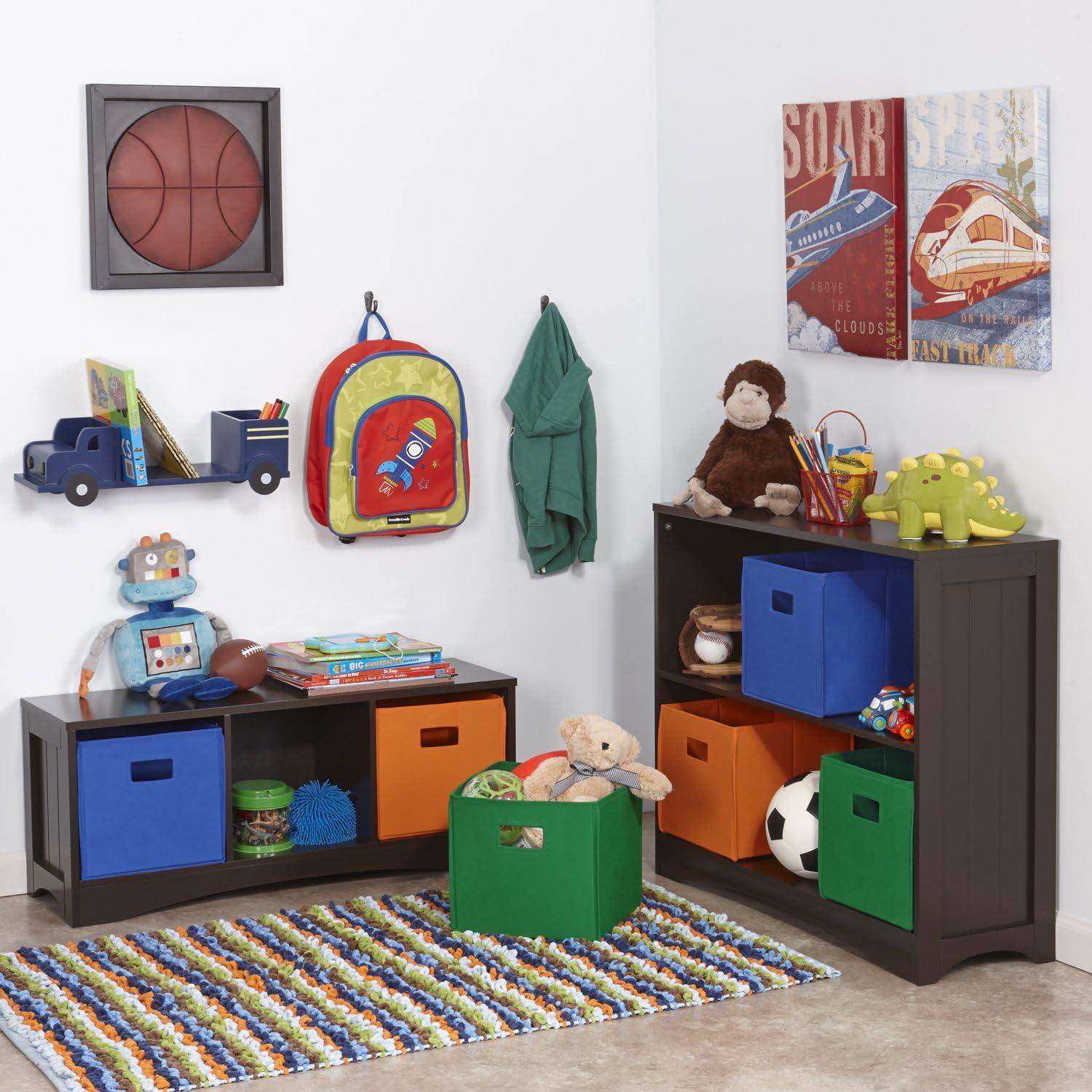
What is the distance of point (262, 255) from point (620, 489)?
1.08 meters

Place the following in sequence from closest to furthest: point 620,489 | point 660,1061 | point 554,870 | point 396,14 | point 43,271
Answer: point 660,1061 → point 554,870 → point 43,271 → point 396,14 → point 620,489

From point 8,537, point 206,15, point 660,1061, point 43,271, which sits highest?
point 206,15

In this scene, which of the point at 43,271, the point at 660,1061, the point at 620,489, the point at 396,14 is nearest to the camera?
the point at 660,1061

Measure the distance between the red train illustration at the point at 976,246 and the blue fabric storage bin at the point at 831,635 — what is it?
57 centimetres

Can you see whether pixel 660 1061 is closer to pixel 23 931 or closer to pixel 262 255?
pixel 23 931

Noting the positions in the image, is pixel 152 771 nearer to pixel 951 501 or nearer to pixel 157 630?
pixel 157 630

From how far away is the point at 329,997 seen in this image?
299cm

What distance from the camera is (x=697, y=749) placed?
3.66 metres

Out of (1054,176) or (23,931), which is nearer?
(1054,176)

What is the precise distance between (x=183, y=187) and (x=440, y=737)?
1333mm

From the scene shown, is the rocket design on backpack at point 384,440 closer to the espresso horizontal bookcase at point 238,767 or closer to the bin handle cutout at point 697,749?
the espresso horizontal bookcase at point 238,767

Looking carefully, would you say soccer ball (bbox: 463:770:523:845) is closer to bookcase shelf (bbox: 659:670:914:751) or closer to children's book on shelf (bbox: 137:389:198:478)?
bookcase shelf (bbox: 659:670:914:751)

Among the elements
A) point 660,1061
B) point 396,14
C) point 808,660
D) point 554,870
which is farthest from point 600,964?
point 396,14

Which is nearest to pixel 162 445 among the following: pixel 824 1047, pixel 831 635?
pixel 831 635
